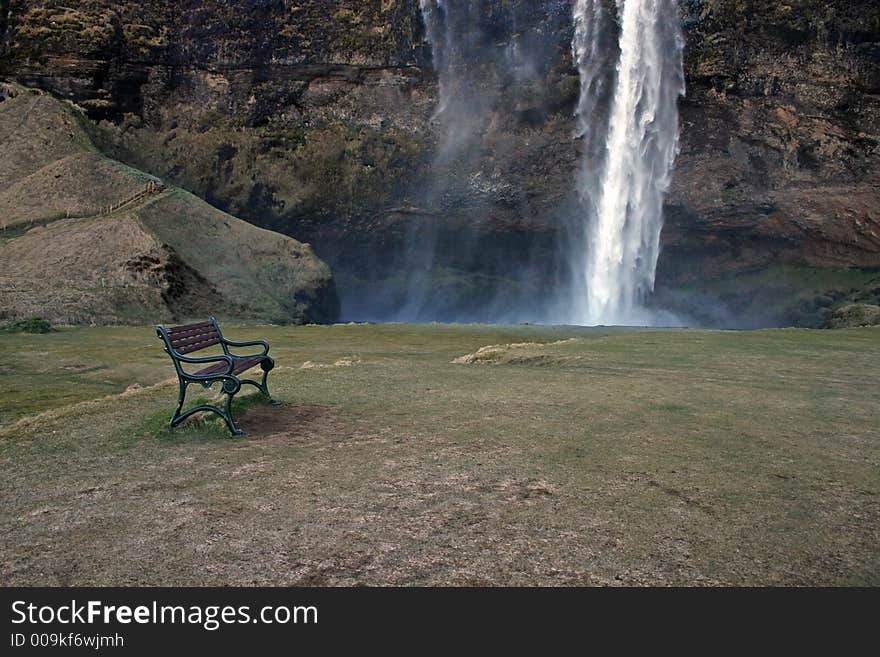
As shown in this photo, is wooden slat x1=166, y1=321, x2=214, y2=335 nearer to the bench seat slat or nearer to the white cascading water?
the bench seat slat

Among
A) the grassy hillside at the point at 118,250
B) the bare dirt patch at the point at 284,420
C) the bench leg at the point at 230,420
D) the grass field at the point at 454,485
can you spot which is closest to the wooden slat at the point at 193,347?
the bench leg at the point at 230,420

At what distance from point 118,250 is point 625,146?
96.7ft

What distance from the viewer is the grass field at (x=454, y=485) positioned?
3801mm

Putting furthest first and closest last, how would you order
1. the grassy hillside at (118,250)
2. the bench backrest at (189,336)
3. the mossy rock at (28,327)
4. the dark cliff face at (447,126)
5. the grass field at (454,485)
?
the dark cliff face at (447,126) → the grassy hillside at (118,250) → the mossy rock at (28,327) → the bench backrest at (189,336) → the grass field at (454,485)

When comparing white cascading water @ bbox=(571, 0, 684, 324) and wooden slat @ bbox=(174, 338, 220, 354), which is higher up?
white cascading water @ bbox=(571, 0, 684, 324)

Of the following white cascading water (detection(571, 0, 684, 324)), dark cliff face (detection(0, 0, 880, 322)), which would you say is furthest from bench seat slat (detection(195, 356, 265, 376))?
dark cliff face (detection(0, 0, 880, 322))

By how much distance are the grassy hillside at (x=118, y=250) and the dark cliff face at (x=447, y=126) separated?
7.41 meters

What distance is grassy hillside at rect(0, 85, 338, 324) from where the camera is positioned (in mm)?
29891

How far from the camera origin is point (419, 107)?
48.0 m

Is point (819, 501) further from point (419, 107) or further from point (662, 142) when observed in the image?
point (419, 107)

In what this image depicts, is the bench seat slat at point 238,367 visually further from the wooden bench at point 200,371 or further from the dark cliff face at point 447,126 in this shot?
the dark cliff face at point 447,126

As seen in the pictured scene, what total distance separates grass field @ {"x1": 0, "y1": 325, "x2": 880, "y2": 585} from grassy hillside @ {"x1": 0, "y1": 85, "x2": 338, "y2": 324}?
68.9 ft

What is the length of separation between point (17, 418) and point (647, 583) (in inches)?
297

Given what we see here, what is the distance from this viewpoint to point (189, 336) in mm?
7293
